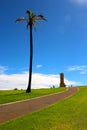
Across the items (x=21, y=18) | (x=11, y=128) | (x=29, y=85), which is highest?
(x=21, y=18)

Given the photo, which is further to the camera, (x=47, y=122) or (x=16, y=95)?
(x=16, y=95)

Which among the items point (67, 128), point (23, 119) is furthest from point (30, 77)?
point (67, 128)

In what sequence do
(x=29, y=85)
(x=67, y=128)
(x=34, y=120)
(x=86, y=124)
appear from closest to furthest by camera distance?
(x=67, y=128)
(x=86, y=124)
(x=34, y=120)
(x=29, y=85)

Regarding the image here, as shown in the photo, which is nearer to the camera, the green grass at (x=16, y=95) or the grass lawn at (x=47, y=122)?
the grass lawn at (x=47, y=122)

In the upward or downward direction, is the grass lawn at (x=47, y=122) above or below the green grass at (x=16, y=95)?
below

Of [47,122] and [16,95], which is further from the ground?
[16,95]

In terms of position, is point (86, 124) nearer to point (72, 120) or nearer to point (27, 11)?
point (72, 120)

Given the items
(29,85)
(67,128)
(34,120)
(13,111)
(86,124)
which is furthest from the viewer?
(29,85)

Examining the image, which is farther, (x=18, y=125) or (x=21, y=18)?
(x=21, y=18)

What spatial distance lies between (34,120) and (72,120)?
2212 millimetres

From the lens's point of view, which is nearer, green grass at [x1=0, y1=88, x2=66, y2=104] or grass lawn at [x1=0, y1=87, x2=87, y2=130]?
grass lawn at [x1=0, y1=87, x2=87, y2=130]

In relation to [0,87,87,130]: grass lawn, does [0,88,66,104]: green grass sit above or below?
above

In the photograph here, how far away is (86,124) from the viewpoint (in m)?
15.4

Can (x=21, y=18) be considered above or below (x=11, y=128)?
above
